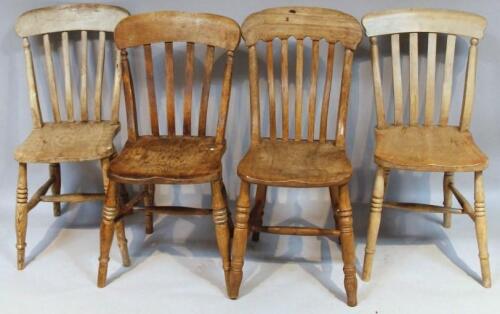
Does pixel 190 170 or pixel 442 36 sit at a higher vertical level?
pixel 442 36

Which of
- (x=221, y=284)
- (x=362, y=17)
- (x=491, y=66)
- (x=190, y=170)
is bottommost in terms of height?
(x=221, y=284)

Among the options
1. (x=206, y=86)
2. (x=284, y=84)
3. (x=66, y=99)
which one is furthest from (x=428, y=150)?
(x=66, y=99)

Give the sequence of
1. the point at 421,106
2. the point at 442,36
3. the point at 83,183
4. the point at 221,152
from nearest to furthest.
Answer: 1. the point at 221,152
2. the point at 442,36
3. the point at 421,106
4. the point at 83,183

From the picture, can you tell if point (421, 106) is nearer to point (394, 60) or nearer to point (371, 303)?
point (394, 60)

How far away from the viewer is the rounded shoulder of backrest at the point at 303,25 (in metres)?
2.13

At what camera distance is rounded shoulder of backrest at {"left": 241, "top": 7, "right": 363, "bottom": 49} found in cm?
213

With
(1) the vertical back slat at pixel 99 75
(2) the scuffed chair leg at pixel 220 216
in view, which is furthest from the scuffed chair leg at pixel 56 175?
(2) the scuffed chair leg at pixel 220 216

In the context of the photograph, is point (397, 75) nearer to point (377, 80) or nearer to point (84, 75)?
point (377, 80)

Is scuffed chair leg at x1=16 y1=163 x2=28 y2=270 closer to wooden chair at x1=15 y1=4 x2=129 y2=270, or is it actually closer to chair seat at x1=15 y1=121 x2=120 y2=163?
wooden chair at x1=15 y1=4 x2=129 y2=270

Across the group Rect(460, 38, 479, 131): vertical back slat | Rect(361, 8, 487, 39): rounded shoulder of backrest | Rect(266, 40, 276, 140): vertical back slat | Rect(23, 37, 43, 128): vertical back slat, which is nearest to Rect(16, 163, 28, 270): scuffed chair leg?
Rect(23, 37, 43, 128): vertical back slat

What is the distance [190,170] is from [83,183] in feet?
3.40

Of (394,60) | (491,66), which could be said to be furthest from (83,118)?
(491,66)

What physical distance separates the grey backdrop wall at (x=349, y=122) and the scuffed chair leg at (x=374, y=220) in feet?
1.61

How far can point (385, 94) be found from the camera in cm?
252
